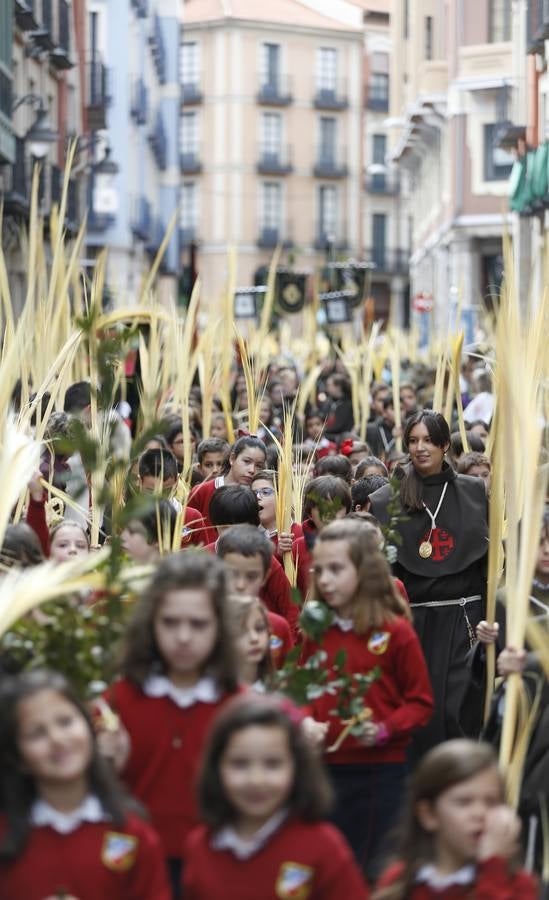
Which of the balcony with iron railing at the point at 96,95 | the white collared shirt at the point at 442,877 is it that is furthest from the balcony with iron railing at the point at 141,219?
the white collared shirt at the point at 442,877

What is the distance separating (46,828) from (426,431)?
4.28 meters

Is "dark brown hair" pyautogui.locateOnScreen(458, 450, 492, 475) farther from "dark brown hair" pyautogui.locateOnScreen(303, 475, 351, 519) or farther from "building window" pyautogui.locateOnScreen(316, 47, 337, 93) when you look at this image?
"building window" pyautogui.locateOnScreen(316, 47, 337, 93)

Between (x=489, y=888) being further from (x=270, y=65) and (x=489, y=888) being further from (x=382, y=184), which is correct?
(x=382, y=184)

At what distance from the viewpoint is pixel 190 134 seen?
8150cm

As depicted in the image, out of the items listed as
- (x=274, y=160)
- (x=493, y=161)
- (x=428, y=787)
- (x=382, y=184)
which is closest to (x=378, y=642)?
(x=428, y=787)

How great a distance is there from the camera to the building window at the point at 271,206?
267ft

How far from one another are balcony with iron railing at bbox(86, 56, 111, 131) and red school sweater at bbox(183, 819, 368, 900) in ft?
119

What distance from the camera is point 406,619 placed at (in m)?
6.15

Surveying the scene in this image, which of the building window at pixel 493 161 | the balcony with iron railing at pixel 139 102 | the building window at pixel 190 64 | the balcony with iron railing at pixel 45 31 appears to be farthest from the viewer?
the building window at pixel 190 64

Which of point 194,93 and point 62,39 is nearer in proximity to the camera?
point 62,39

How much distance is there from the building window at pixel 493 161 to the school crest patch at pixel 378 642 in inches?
1671

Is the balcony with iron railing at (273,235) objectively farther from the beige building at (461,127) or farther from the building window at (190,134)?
the beige building at (461,127)

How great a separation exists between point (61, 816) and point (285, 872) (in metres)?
0.47

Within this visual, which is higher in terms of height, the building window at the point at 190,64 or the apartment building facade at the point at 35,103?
the building window at the point at 190,64
